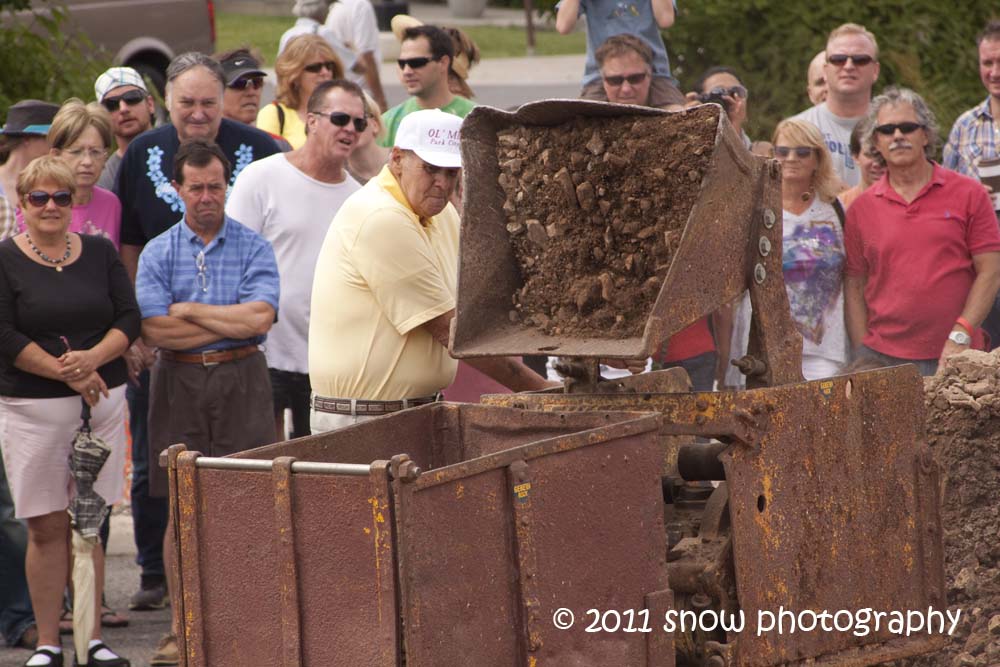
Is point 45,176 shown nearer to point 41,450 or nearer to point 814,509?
point 41,450

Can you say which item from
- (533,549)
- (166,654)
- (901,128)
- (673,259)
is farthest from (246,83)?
(533,549)

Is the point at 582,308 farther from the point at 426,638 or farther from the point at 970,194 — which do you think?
the point at 970,194

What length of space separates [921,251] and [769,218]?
249 cm

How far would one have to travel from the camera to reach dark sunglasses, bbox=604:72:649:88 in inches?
324

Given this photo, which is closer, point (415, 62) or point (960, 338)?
point (960, 338)

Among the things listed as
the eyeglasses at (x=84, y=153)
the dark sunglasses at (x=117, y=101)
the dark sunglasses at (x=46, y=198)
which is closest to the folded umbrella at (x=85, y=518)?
the dark sunglasses at (x=46, y=198)

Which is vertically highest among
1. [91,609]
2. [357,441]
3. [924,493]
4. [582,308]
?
[582,308]

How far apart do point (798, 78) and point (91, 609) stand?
25.4ft

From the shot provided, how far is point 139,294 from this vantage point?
6902 mm

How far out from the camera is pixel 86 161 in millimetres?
7586

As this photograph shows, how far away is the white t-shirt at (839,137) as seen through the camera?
8812 millimetres

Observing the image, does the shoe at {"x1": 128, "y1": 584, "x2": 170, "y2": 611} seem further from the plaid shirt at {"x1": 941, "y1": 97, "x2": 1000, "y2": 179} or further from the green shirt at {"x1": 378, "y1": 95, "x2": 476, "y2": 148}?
the plaid shirt at {"x1": 941, "y1": 97, "x2": 1000, "y2": 179}

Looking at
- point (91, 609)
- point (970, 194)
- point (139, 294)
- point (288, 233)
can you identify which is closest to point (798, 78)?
point (970, 194)

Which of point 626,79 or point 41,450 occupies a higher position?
point 626,79
